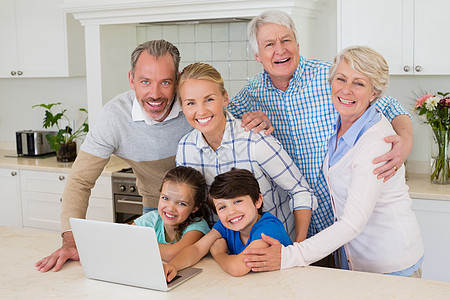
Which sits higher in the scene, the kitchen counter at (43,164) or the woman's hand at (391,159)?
the woman's hand at (391,159)

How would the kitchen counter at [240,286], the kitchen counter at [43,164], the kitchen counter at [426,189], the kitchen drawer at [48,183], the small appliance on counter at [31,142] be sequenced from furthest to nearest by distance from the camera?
1. the small appliance on counter at [31,142]
2. the kitchen counter at [43,164]
3. the kitchen drawer at [48,183]
4. the kitchen counter at [426,189]
5. the kitchen counter at [240,286]

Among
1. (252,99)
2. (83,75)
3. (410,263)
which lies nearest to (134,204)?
(83,75)

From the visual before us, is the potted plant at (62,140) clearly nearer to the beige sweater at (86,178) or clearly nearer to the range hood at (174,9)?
the range hood at (174,9)

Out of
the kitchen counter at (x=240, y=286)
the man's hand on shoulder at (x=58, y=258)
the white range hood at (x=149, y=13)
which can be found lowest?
the kitchen counter at (x=240, y=286)

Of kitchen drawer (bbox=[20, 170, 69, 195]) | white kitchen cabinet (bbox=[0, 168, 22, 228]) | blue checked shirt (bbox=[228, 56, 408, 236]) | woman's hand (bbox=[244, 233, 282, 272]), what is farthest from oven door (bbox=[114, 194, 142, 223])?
A: woman's hand (bbox=[244, 233, 282, 272])

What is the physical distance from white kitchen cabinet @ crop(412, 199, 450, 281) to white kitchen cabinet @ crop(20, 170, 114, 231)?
210 centimetres

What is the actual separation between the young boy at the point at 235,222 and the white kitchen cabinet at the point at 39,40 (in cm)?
274

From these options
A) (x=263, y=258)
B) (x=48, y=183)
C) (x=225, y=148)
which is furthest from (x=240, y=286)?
(x=48, y=183)

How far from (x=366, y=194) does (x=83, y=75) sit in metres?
3.10

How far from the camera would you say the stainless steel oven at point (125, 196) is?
3.70 m

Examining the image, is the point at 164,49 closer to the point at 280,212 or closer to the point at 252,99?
the point at 252,99

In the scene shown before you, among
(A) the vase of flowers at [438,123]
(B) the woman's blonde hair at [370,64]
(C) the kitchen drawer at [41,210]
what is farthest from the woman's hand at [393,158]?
(C) the kitchen drawer at [41,210]

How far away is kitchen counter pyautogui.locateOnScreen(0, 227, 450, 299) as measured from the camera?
4.84 ft

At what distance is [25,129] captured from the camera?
486cm
